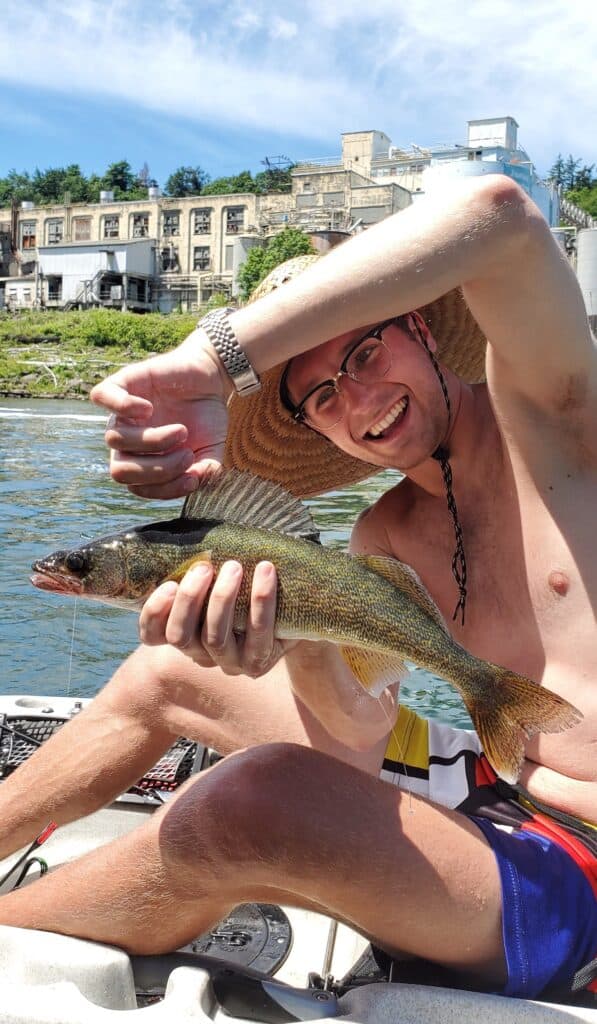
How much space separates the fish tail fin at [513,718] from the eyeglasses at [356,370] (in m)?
1.13

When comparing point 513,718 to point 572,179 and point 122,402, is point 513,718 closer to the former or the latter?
point 122,402

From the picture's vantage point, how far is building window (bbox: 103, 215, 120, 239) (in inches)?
3784

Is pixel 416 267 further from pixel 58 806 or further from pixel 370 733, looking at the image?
pixel 58 806

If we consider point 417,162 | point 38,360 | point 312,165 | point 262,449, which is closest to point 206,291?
point 312,165

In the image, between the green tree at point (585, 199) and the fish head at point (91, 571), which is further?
the green tree at point (585, 199)

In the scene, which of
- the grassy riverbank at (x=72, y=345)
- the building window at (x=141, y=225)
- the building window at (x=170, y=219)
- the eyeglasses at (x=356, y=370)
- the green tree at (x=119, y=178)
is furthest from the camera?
the green tree at (x=119, y=178)

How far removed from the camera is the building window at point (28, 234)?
327 ft

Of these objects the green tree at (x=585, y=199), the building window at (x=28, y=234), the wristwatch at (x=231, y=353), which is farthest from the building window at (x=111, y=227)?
the wristwatch at (x=231, y=353)

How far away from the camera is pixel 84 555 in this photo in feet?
7.88

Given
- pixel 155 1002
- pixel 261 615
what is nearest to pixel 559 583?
pixel 261 615

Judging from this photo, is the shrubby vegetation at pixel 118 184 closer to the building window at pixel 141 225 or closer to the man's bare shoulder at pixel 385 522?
the building window at pixel 141 225

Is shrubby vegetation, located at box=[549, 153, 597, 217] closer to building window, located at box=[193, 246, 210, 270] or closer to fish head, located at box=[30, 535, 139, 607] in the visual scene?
building window, located at box=[193, 246, 210, 270]

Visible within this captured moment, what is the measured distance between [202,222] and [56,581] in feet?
304

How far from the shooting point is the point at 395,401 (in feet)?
10.2
